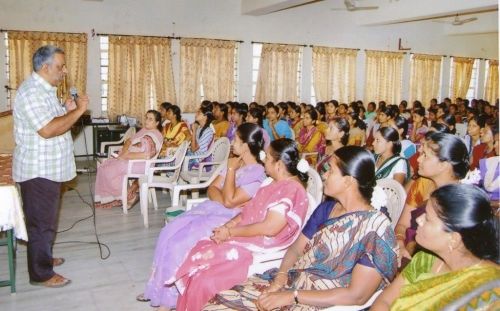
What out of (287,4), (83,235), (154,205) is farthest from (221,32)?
(83,235)

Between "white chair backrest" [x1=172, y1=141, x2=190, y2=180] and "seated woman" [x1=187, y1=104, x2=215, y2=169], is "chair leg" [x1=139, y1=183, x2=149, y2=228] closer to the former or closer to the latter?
"white chair backrest" [x1=172, y1=141, x2=190, y2=180]

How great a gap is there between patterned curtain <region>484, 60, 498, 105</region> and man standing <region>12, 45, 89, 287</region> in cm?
1215

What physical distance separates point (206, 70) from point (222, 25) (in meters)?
0.90

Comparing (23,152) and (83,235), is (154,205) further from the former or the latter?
(23,152)

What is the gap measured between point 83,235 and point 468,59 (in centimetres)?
1105

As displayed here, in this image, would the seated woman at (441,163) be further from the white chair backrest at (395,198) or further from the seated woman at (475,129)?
the seated woman at (475,129)

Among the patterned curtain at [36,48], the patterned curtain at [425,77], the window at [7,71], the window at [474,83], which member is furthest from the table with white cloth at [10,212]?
the window at [474,83]

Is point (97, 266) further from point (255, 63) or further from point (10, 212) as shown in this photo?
point (255, 63)

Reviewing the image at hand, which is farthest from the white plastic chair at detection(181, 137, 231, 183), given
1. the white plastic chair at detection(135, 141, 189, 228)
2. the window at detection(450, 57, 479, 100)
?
the window at detection(450, 57, 479, 100)

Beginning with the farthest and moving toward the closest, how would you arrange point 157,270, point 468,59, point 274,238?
point 468,59 → point 157,270 → point 274,238

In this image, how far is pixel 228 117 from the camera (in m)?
6.96

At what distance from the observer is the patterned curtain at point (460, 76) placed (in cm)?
1188

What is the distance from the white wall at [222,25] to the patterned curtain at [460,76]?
320 mm

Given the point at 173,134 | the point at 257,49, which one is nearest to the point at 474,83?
the point at 257,49
